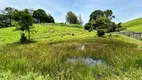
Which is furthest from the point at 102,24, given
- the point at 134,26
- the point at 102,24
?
the point at 134,26

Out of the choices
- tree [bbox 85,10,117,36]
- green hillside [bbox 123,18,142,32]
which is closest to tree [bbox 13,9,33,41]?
tree [bbox 85,10,117,36]

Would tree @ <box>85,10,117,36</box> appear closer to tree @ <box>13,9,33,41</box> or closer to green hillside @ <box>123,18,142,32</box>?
green hillside @ <box>123,18,142,32</box>

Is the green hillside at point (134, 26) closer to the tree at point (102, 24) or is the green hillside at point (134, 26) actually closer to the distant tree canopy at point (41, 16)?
the tree at point (102, 24)

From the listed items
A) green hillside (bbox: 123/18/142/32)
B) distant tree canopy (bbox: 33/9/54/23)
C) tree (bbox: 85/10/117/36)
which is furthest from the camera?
distant tree canopy (bbox: 33/9/54/23)

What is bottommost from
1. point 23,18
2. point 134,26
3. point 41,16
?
point 134,26

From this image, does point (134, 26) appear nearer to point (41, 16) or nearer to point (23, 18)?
point (41, 16)

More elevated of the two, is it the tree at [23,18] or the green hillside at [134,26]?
the tree at [23,18]

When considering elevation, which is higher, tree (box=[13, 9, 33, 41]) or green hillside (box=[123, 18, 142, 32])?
tree (box=[13, 9, 33, 41])

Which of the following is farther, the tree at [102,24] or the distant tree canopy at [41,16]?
the distant tree canopy at [41,16]

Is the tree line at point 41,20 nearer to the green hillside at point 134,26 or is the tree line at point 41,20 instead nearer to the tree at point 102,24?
the tree at point 102,24

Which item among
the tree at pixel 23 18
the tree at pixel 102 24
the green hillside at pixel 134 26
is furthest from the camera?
the green hillside at pixel 134 26

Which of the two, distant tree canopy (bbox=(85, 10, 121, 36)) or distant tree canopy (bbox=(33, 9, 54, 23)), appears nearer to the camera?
distant tree canopy (bbox=(85, 10, 121, 36))

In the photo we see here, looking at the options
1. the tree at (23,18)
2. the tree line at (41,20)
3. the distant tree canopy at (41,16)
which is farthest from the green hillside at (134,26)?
the distant tree canopy at (41,16)

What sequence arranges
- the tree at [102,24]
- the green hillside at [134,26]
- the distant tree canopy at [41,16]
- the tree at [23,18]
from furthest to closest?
the distant tree canopy at [41,16] < the green hillside at [134,26] < the tree at [102,24] < the tree at [23,18]
